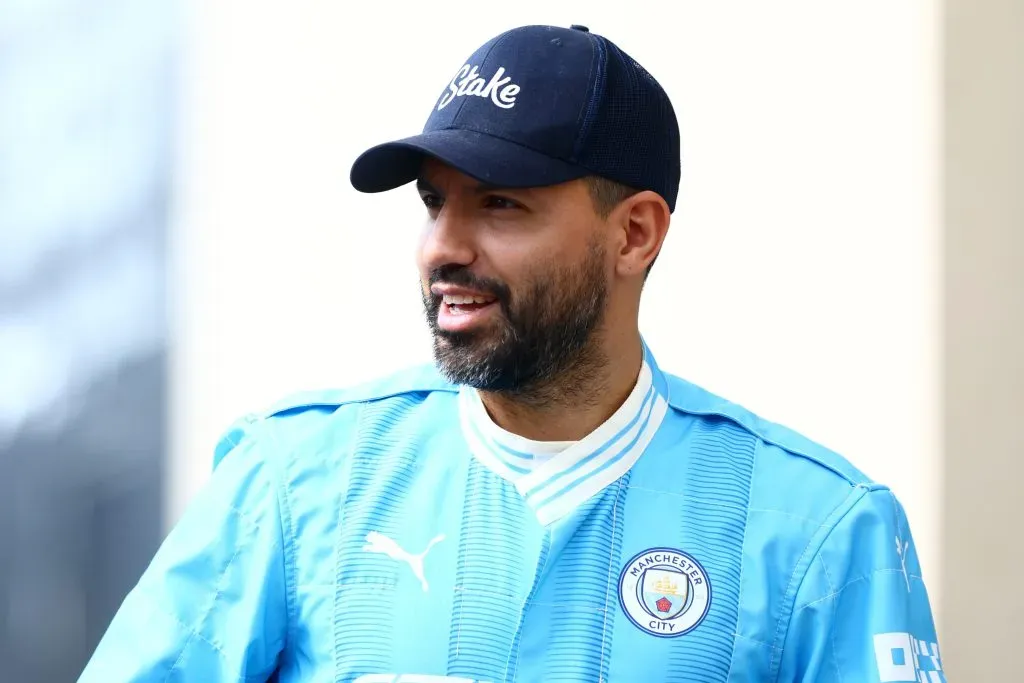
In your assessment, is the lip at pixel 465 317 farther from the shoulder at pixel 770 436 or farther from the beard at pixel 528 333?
the shoulder at pixel 770 436

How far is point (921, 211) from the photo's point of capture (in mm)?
2109

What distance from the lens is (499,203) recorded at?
1.47 metres

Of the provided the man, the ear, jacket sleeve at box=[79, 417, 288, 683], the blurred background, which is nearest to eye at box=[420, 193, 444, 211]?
the man

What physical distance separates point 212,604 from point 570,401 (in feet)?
1.58

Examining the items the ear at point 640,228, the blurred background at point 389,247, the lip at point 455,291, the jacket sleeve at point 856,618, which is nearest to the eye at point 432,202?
the lip at point 455,291

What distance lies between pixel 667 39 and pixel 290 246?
841 millimetres

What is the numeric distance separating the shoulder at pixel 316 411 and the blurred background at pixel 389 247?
0.81 meters

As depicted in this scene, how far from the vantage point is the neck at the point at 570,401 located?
1532 mm

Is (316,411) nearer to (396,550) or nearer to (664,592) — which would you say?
(396,550)

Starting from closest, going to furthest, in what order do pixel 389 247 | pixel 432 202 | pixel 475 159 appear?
pixel 475 159 < pixel 432 202 < pixel 389 247

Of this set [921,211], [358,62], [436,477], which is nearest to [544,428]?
[436,477]

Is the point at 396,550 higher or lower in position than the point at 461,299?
lower

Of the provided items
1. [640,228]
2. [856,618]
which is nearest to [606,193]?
[640,228]

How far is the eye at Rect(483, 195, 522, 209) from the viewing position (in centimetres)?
146
